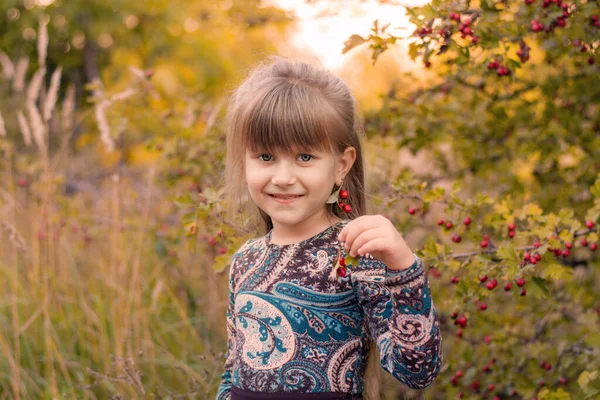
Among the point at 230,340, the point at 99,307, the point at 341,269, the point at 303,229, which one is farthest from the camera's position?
the point at 99,307

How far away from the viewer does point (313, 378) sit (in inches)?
62.9

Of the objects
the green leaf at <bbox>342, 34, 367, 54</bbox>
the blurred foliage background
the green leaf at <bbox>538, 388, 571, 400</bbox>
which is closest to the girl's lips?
the blurred foliage background

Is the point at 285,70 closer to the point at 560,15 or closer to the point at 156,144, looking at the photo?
the point at 560,15

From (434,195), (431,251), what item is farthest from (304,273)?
(434,195)

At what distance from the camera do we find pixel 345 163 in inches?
69.6

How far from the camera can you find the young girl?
159 centimetres

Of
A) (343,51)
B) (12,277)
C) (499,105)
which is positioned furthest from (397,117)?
(12,277)

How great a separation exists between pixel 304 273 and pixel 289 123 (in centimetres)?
37

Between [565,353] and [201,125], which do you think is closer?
[565,353]

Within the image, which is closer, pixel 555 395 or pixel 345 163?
pixel 345 163

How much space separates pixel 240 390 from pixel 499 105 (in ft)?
7.88

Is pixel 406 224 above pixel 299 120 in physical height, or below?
below

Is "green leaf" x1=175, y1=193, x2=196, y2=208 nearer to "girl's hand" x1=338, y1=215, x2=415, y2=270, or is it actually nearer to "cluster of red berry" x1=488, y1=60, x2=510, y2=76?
"girl's hand" x1=338, y1=215, x2=415, y2=270

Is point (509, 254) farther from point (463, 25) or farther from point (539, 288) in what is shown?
point (463, 25)
